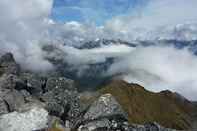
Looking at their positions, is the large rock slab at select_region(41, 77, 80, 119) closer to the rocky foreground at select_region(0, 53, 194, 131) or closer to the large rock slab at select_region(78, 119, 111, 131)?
the rocky foreground at select_region(0, 53, 194, 131)

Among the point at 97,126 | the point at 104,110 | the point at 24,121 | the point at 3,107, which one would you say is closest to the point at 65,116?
the point at 3,107

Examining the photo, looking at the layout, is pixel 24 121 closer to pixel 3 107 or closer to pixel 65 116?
pixel 3 107

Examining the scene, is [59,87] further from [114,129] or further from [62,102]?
[114,129]

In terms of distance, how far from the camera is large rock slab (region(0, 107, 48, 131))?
181 ft

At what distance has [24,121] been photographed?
183ft

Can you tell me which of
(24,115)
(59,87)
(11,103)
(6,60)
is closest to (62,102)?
(11,103)

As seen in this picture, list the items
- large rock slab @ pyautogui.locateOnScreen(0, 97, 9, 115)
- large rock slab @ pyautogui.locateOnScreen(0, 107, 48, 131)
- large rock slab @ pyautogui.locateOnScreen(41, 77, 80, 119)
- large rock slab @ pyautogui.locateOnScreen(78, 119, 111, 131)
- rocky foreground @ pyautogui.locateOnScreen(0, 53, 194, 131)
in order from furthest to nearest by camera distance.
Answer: large rock slab @ pyautogui.locateOnScreen(41, 77, 80, 119) < large rock slab @ pyautogui.locateOnScreen(0, 97, 9, 115) < large rock slab @ pyautogui.locateOnScreen(78, 119, 111, 131) < rocky foreground @ pyautogui.locateOnScreen(0, 53, 194, 131) < large rock slab @ pyautogui.locateOnScreen(0, 107, 48, 131)

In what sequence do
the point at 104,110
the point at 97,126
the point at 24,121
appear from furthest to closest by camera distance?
the point at 104,110 < the point at 97,126 < the point at 24,121

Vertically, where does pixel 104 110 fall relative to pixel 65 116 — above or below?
above

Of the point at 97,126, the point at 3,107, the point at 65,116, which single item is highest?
the point at 97,126

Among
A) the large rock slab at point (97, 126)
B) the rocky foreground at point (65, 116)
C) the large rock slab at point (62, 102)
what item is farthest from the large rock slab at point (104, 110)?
the large rock slab at point (62, 102)

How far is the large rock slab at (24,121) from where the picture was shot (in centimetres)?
5522

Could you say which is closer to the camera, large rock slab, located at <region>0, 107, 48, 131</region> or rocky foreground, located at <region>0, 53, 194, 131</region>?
large rock slab, located at <region>0, 107, 48, 131</region>

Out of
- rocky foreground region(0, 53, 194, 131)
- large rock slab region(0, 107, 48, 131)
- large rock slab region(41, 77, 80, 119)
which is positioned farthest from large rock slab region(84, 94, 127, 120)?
large rock slab region(41, 77, 80, 119)
